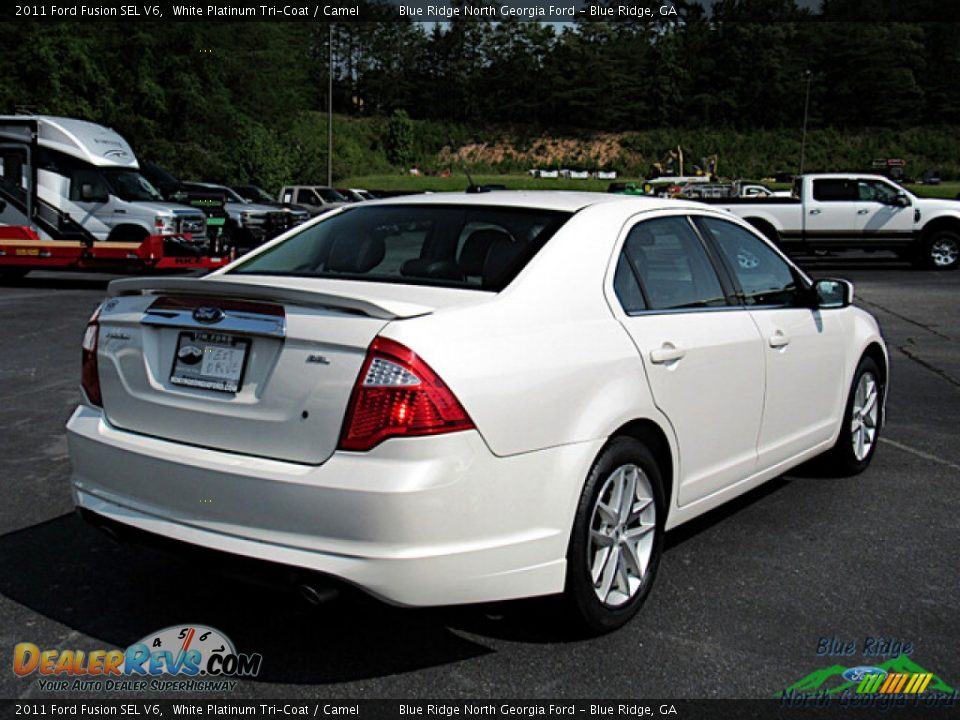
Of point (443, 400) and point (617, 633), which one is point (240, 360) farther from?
point (617, 633)

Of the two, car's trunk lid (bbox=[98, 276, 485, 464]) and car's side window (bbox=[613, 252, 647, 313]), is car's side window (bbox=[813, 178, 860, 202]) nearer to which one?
car's side window (bbox=[613, 252, 647, 313])

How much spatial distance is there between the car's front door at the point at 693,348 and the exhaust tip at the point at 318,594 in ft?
4.58

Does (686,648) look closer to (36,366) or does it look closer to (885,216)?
(36,366)

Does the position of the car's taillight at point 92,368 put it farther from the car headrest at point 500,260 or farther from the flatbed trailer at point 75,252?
the flatbed trailer at point 75,252

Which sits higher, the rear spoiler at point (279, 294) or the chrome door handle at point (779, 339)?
the rear spoiler at point (279, 294)

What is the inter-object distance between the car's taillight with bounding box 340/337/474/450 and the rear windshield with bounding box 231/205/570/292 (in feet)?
2.24

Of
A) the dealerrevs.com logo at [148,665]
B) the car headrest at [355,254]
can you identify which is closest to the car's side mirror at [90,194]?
the car headrest at [355,254]

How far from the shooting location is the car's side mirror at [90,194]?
696 inches

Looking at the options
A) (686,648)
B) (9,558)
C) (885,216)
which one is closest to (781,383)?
(686,648)

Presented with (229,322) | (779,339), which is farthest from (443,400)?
(779,339)

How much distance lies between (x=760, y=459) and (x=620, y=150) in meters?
120

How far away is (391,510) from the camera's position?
292 centimetres

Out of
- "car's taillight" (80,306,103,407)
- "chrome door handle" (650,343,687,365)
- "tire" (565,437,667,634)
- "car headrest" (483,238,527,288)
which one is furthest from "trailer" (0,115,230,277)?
"tire" (565,437,667,634)

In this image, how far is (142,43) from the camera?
48281 mm
